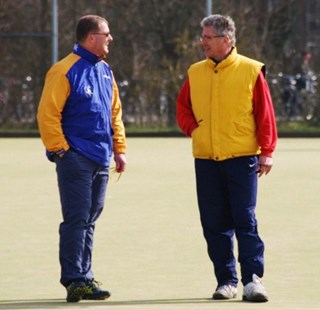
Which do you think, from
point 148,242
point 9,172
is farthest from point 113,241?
point 9,172

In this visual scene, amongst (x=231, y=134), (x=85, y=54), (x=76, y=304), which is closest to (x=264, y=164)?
(x=231, y=134)

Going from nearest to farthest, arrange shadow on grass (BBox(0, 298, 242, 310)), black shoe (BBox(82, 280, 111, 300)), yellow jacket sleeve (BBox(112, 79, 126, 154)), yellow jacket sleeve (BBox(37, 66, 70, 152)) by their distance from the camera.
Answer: shadow on grass (BBox(0, 298, 242, 310))
yellow jacket sleeve (BBox(37, 66, 70, 152))
black shoe (BBox(82, 280, 111, 300))
yellow jacket sleeve (BBox(112, 79, 126, 154))

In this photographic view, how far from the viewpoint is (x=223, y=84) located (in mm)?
7941

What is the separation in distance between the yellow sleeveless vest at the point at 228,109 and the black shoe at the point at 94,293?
3.08ft

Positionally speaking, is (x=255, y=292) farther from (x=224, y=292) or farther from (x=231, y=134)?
(x=231, y=134)

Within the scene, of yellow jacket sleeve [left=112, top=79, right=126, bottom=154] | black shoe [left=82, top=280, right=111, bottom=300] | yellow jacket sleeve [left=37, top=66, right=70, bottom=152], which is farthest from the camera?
yellow jacket sleeve [left=112, top=79, right=126, bottom=154]

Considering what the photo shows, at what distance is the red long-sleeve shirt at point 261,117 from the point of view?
790cm

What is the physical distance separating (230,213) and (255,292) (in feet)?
1.80

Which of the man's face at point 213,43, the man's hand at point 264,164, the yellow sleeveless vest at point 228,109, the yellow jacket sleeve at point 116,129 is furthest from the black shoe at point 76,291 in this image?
the man's face at point 213,43

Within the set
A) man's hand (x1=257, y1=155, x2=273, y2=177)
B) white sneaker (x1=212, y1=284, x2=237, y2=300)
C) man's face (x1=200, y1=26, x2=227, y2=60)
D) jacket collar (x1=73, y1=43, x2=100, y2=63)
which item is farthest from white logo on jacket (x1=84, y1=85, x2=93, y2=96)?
white sneaker (x1=212, y1=284, x2=237, y2=300)

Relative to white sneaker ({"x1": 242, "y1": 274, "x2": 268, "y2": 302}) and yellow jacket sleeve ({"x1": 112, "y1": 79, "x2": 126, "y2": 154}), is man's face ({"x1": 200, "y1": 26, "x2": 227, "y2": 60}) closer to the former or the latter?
yellow jacket sleeve ({"x1": 112, "y1": 79, "x2": 126, "y2": 154})

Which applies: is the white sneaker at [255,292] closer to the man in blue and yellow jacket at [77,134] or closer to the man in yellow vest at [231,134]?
the man in yellow vest at [231,134]

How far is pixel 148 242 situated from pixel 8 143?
15.0 meters

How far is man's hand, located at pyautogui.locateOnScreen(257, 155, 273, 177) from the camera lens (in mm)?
7906
